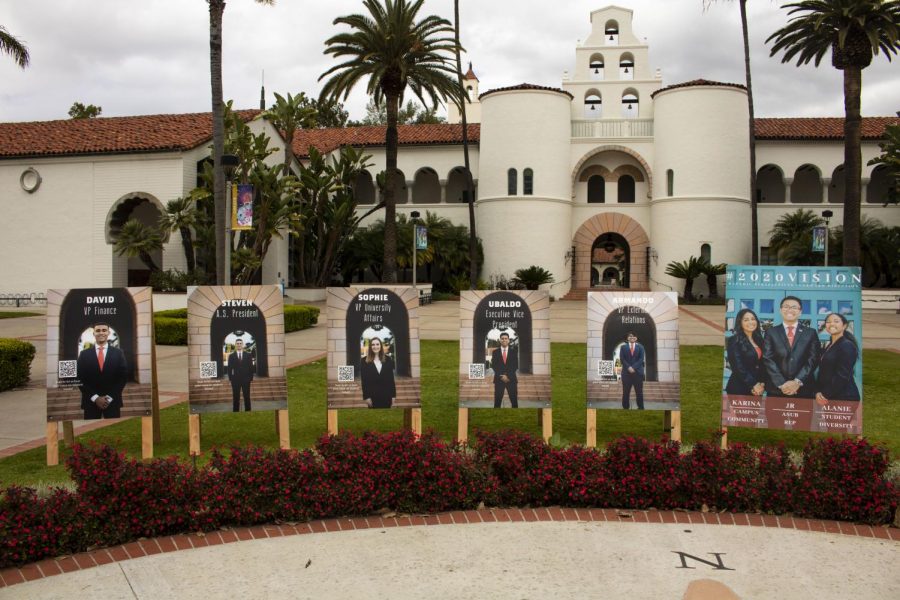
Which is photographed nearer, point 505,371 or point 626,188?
point 505,371

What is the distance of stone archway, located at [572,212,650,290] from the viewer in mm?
40219

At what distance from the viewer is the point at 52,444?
774 centimetres

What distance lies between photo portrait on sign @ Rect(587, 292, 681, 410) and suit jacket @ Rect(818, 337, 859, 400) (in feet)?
4.96

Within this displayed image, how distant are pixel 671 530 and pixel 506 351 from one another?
9.19 feet

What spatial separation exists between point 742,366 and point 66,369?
23.2 ft

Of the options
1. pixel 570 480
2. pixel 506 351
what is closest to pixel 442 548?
pixel 570 480

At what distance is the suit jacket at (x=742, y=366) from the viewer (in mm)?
7852

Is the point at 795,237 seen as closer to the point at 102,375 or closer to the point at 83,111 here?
the point at 102,375

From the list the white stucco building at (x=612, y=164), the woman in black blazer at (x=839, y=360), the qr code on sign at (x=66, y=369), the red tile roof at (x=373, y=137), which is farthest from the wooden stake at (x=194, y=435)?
the red tile roof at (x=373, y=137)

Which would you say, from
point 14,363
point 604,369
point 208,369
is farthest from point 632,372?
point 14,363

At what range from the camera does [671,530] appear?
6082 millimetres

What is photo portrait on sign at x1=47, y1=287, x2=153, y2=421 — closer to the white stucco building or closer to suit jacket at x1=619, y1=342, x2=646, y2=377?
suit jacket at x1=619, y1=342, x2=646, y2=377

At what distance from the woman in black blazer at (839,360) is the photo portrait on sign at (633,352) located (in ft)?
4.91

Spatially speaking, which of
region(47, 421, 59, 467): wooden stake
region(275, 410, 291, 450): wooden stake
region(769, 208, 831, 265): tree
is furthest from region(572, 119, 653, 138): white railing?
region(47, 421, 59, 467): wooden stake
